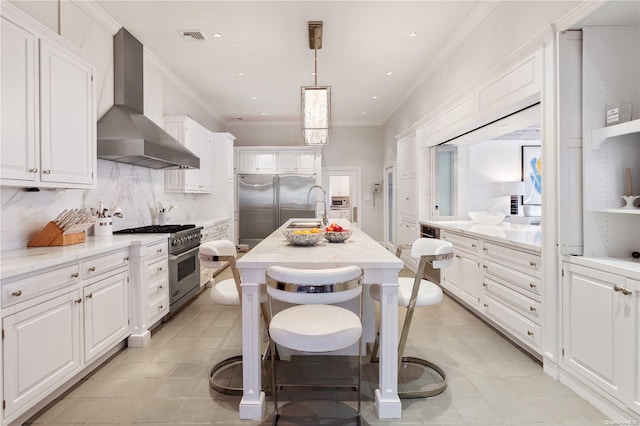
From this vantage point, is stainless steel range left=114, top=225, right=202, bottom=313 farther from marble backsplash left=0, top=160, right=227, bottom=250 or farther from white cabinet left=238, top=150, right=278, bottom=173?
white cabinet left=238, top=150, right=278, bottom=173

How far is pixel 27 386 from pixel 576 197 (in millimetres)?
3330

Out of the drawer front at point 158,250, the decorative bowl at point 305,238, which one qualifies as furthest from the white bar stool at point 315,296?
the drawer front at point 158,250

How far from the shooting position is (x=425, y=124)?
4.91 m

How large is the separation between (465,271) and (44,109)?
3850mm

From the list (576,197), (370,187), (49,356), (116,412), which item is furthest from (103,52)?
(370,187)

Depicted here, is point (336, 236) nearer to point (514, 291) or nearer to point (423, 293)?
point (423, 293)

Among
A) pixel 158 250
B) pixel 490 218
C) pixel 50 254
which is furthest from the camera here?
pixel 490 218

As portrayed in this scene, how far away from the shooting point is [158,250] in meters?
3.19

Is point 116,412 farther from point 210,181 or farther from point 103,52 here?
point 210,181

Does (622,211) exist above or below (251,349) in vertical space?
above

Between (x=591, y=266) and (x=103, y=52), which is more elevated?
(x=103, y=52)

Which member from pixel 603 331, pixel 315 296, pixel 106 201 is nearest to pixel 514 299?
pixel 603 331

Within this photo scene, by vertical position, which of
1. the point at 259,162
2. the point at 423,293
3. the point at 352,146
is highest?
the point at 352,146

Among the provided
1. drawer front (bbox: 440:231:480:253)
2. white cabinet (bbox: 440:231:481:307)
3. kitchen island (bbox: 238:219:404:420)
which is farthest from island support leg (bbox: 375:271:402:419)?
drawer front (bbox: 440:231:480:253)
